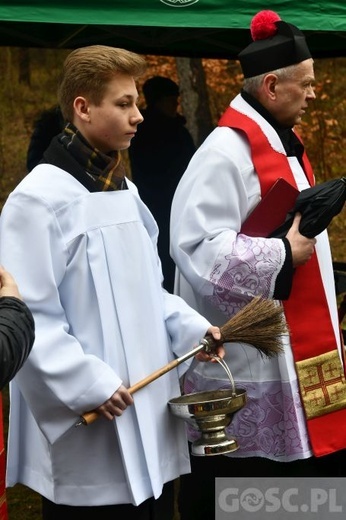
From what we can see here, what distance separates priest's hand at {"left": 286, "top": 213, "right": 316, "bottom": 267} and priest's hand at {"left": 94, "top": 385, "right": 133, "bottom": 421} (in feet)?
3.67

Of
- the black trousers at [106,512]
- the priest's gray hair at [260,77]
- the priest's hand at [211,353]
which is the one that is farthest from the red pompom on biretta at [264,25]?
the black trousers at [106,512]

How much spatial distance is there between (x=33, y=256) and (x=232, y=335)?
713 millimetres

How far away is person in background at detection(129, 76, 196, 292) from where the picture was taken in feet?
22.3

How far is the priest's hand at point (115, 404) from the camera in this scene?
301cm

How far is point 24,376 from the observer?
9.95 ft

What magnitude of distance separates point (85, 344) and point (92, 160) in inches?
22.0

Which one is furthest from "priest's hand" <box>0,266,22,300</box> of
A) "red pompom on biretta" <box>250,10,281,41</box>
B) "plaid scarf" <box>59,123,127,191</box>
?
"red pompom on biretta" <box>250,10,281,41</box>

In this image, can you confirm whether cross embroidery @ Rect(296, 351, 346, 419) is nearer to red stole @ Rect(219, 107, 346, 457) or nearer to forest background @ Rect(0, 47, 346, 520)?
red stole @ Rect(219, 107, 346, 457)

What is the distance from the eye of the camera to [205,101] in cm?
1208

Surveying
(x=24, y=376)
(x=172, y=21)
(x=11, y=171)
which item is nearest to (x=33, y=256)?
(x=24, y=376)

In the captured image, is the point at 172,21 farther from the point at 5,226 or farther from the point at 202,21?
the point at 5,226

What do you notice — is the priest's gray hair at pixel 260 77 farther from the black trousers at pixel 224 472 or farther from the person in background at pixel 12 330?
the person in background at pixel 12 330

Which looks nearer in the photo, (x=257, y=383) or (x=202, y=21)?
(x=257, y=383)

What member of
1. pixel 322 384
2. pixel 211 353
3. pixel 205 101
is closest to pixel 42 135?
pixel 322 384
